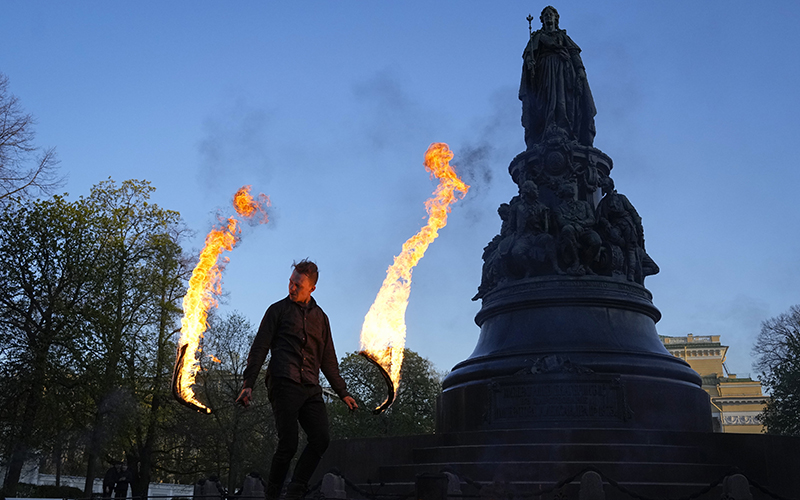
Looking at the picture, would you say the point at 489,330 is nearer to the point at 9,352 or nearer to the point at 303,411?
the point at 303,411

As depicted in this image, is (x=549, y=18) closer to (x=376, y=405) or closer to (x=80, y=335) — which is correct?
(x=80, y=335)

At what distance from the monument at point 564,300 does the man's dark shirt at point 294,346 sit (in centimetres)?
568

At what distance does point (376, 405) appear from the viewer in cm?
3625

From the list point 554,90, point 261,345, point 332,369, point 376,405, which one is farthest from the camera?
point 376,405

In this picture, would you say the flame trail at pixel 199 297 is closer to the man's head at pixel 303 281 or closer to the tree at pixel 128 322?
the man's head at pixel 303 281

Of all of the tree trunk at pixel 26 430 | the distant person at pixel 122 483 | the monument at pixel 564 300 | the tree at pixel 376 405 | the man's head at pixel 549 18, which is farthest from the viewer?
the tree at pixel 376 405

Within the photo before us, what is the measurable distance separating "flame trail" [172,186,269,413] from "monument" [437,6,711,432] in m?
4.80

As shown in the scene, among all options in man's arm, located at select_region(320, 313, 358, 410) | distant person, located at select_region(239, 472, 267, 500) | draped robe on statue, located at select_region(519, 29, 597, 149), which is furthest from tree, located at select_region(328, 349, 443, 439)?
man's arm, located at select_region(320, 313, 358, 410)

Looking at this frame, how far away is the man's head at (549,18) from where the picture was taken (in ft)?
51.4

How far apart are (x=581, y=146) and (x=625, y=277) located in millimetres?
2707

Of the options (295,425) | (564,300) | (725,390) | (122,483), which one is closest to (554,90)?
(564,300)

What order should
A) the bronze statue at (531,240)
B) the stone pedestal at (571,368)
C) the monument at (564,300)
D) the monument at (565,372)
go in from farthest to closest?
1. the bronze statue at (531,240)
2. the monument at (564,300)
3. the stone pedestal at (571,368)
4. the monument at (565,372)

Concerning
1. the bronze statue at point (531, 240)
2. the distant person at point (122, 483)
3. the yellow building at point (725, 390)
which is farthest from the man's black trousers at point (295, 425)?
the yellow building at point (725, 390)

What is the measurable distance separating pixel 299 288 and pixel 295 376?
29.8 inches
